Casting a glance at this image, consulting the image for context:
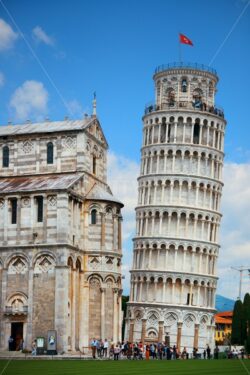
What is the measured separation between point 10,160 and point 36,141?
118 inches

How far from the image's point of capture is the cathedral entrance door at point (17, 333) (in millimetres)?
68938

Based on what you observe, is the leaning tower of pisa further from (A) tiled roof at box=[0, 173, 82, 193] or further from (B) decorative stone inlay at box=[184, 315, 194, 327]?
(A) tiled roof at box=[0, 173, 82, 193]

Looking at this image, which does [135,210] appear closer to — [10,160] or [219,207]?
[219,207]

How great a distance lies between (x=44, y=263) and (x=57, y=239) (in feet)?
7.29

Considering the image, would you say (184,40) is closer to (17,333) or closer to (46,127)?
(46,127)

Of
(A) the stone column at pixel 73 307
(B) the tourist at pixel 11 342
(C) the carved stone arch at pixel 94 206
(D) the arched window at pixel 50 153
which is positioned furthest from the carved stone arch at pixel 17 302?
(D) the arched window at pixel 50 153

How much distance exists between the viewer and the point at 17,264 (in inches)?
2753

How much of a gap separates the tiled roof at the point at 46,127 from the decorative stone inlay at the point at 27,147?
983 millimetres

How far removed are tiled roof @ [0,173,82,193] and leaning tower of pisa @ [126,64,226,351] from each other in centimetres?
3795

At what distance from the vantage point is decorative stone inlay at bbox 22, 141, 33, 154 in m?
76.6

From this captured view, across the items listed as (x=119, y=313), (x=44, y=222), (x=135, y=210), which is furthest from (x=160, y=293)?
(x=44, y=222)

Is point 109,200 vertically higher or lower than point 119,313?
higher

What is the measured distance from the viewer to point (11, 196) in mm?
70625

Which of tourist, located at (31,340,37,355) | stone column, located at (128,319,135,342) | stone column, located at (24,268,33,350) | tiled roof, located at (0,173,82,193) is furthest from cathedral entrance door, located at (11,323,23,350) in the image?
stone column, located at (128,319,135,342)
